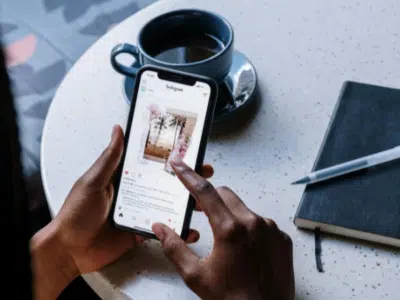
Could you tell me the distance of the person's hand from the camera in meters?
0.56

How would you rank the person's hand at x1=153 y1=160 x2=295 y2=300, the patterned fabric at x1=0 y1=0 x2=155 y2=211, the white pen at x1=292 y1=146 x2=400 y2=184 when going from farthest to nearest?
the patterned fabric at x1=0 y1=0 x2=155 y2=211 → the white pen at x1=292 y1=146 x2=400 y2=184 → the person's hand at x1=153 y1=160 x2=295 y2=300

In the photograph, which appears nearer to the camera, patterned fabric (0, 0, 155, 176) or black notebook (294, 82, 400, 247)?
black notebook (294, 82, 400, 247)

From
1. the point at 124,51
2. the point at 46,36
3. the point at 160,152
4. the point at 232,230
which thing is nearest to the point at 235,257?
the point at 232,230

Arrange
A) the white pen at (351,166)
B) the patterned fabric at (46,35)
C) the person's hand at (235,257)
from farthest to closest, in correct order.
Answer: the patterned fabric at (46,35) < the white pen at (351,166) < the person's hand at (235,257)

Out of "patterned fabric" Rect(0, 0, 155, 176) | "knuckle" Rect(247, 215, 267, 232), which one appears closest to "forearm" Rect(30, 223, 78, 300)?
"knuckle" Rect(247, 215, 267, 232)

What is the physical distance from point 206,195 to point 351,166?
7.5 inches

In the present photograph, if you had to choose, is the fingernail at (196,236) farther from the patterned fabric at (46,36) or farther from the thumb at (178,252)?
the patterned fabric at (46,36)

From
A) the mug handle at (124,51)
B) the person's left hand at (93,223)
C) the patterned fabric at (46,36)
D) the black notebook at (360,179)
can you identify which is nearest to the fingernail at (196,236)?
the person's left hand at (93,223)

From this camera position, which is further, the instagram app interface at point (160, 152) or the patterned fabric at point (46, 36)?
the patterned fabric at point (46, 36)

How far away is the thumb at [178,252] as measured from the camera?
576 millimetres

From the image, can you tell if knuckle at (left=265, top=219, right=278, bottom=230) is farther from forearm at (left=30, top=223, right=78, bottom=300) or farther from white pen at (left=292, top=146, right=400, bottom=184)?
forearm at (left=30, top=223, right=78, bottom=300)

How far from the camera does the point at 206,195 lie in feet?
1.93

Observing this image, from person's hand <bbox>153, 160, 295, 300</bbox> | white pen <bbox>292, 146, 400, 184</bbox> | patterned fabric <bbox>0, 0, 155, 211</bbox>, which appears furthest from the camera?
patterned fabric <bbox>0, 0, 155, 211</bbox>

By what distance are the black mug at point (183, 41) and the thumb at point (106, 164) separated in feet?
0.38
